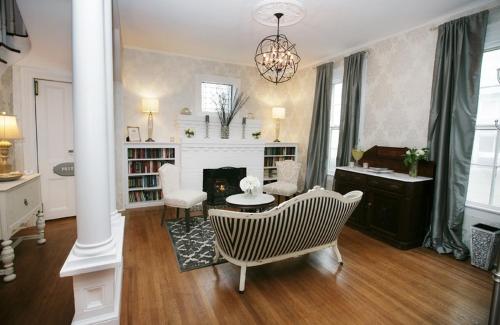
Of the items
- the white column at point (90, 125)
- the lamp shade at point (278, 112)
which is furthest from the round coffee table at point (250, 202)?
the lamp shade at point (278, 112)

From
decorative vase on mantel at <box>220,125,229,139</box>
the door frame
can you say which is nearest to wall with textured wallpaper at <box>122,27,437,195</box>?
decorative vase on mantel at <box>220,125,229,139</box>

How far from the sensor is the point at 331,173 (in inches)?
199

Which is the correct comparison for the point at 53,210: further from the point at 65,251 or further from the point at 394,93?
the point at 394,93

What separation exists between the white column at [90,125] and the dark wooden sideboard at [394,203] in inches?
127

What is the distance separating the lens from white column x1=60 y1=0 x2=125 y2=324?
1.50 m

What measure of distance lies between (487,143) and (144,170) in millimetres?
4896

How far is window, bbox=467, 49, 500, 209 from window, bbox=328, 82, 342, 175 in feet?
7.06

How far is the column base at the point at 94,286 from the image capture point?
158 cm

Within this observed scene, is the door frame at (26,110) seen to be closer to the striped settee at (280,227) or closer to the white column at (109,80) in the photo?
the white column at (109,80)

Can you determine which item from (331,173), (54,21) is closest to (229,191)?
(331,173)

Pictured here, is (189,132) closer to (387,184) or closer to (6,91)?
(6,91)

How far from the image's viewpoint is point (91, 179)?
1.58m

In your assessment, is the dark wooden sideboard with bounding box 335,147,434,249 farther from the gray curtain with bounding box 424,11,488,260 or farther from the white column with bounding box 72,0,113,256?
the white column with bounding box 72,0,113,256

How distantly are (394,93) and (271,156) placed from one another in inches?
105
